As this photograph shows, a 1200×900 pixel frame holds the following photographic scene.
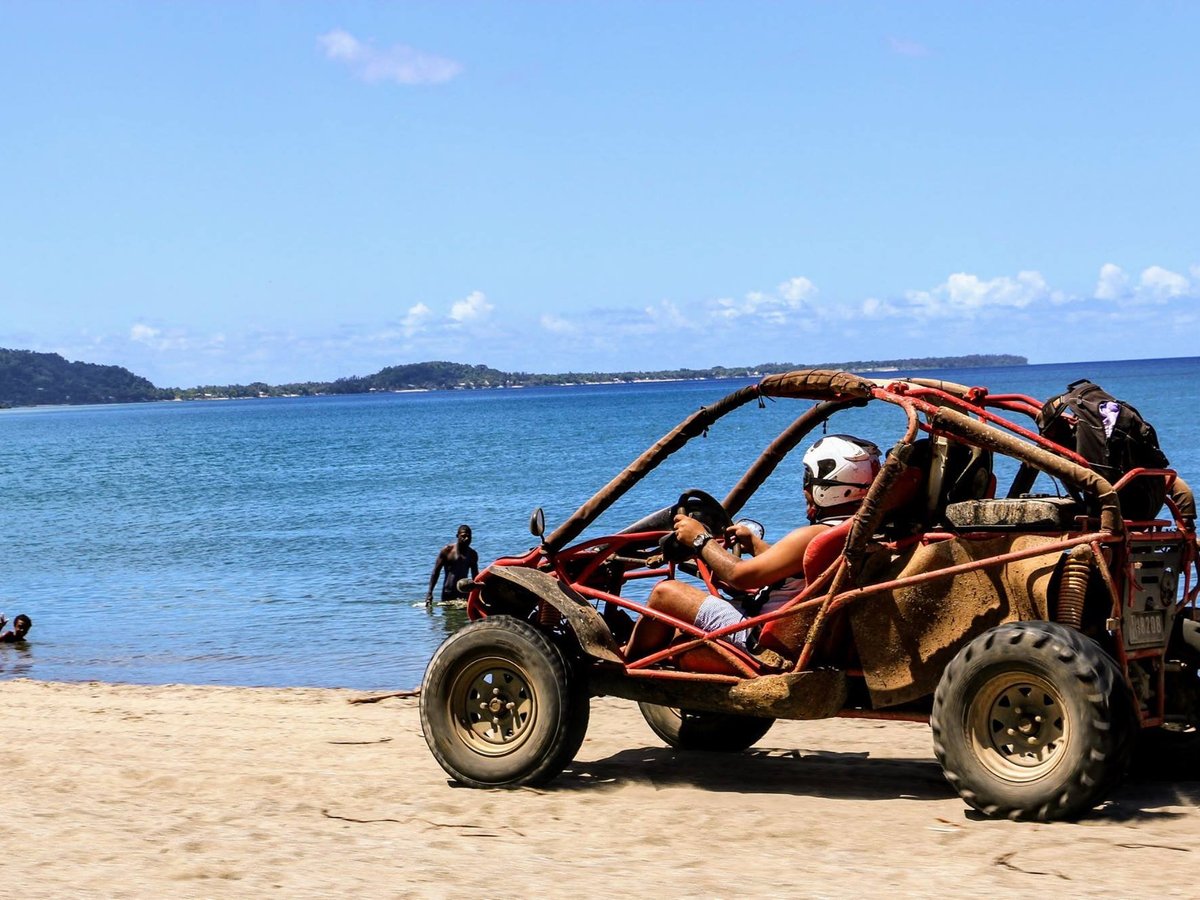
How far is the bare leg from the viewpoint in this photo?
7.33 meters

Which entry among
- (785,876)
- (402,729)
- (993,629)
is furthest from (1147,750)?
(402,729)

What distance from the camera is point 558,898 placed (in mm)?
5422

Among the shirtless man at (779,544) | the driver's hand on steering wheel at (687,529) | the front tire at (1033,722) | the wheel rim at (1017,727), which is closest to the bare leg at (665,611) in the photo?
the shirtless man at (779,544)

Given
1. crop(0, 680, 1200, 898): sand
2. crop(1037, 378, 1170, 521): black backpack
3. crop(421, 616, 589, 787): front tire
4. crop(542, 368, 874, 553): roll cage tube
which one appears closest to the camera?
crop(0, 680, 1200, 898): sand

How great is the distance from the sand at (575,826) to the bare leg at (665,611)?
66 centimetres

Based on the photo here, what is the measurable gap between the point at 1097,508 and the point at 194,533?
34294 millimetres

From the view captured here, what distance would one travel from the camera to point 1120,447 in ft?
21.3

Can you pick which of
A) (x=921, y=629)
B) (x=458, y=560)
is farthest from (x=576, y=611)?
(x=458, y=560)

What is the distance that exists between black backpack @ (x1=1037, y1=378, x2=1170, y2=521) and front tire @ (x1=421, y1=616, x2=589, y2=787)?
2485mm

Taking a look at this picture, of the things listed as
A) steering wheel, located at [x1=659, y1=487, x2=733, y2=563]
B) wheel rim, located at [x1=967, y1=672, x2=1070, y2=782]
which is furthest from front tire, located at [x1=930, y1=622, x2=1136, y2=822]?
steering wheel, located at [x1=659, y1=487, x2=733, y2=563]

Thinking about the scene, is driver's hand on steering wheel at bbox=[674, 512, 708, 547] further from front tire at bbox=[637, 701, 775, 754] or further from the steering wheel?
front tire at bbox=[637, 701, 775, 754]

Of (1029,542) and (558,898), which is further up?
(1029,542)

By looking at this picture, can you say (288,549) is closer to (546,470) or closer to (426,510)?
(426,510)

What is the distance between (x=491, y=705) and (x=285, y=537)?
29.4 meters
